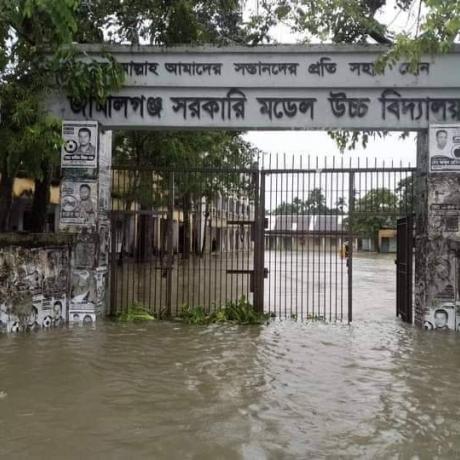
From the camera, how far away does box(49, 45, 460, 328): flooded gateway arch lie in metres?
9.38

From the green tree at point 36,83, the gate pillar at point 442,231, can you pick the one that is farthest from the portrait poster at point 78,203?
the gate pillar at point 442,231

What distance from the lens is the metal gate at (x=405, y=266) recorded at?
9977 millimetres

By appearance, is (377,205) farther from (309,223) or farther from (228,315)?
(228,315)

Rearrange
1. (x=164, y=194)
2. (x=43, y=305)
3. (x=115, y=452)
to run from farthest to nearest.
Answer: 1. (x=164, y=194)
2. (x=43, y=305)
3. (x=115, y=452)

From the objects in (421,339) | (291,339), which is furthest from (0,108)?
(421,339)

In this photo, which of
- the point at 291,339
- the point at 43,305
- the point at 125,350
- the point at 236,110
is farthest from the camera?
the point at 236,110

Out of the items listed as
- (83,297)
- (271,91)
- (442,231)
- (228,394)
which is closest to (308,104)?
(271,91)

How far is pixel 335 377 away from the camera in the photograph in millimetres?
6355

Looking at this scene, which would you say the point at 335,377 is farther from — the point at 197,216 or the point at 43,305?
the point at 197,216

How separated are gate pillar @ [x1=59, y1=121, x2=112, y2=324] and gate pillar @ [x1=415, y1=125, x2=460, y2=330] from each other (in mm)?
5574

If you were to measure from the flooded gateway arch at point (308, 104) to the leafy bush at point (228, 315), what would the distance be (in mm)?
655

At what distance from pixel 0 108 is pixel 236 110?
386cm

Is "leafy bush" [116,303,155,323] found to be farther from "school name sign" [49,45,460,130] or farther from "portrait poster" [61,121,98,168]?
"school name sign" [49,45,460,130]

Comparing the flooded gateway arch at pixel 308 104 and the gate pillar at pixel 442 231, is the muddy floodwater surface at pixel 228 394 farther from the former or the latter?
the flooded gateway arch at pixel 308 104
